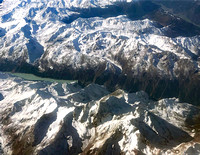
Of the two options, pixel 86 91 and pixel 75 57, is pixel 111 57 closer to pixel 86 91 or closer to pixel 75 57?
pixel 75 57

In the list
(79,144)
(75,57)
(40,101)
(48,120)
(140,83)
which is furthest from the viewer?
(75,57)

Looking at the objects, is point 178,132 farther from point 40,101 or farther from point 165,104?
point 40,101

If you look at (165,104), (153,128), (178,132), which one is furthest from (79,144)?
(165,104)

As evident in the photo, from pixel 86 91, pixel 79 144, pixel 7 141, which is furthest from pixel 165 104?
pixel 7 141

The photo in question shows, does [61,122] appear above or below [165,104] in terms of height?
above

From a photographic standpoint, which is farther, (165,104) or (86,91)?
(86,91)

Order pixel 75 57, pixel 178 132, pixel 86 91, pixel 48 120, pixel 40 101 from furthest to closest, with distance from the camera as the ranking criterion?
1. pixel 75 57
2. pixel 86 91
3. pixel 40 101
4. pixel 48 120
5. pixel 178 132

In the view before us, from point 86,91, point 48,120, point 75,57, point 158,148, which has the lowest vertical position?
point 75,57
